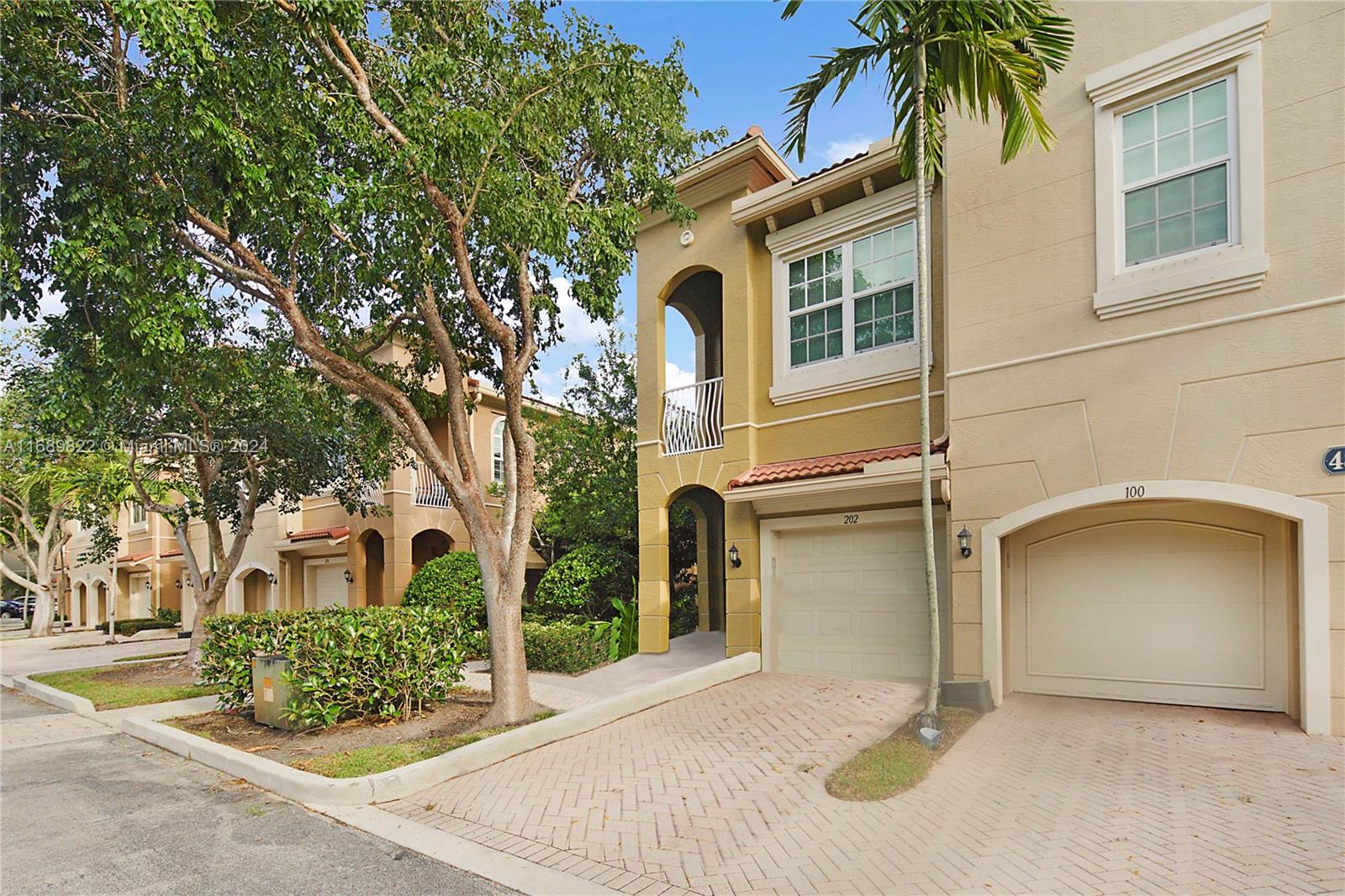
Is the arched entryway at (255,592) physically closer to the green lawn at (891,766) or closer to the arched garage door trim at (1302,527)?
the green lawn at (891,766)

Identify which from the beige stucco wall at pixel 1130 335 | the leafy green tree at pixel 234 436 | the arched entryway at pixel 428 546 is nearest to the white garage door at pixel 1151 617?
the beige stucco wall at pixel 1130 335

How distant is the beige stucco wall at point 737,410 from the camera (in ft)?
34.9

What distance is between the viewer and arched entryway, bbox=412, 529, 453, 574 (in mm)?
21938

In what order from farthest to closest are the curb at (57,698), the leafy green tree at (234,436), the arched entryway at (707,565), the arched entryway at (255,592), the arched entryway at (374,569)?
1. the arched entryway at (255,592)
2. the arched entryway at (374,569)
3. the arched entryway at (707,565)
4. the leafy green tree at (234,436)
5. the curb at (57,698)

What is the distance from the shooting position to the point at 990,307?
8984mm

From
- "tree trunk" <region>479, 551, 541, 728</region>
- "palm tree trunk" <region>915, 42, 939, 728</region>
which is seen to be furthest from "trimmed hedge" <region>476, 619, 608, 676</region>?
"palm tree trunk" <region>915, 42, 939, 728</region>

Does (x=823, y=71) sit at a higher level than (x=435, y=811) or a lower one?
higher

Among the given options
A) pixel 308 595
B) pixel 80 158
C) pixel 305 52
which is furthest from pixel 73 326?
pixel 308 595

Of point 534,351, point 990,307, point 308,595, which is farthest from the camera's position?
point 308,595

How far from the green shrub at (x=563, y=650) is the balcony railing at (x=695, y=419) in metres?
3.63

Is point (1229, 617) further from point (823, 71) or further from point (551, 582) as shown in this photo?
point (551, 582)

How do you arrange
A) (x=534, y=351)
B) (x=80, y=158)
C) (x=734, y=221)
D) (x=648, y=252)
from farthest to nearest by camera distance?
(x=648, y=252)
(x=734, y=221)
(x=534, y=351)
(x=80, y=158)

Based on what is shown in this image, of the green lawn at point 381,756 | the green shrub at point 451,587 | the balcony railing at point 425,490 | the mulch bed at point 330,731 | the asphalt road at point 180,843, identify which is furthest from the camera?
the balcony railing at point 425,490

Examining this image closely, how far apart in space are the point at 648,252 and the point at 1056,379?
780cm
